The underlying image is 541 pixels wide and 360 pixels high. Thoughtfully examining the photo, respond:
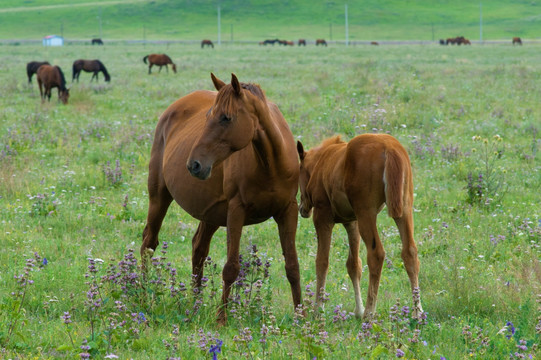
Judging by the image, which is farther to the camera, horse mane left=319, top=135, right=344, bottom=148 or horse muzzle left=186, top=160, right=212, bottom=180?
horse mane left=319, top=135, right=344, bottom=148

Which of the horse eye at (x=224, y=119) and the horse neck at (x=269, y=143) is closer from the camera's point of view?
the horse eye at (x=224, y=119)

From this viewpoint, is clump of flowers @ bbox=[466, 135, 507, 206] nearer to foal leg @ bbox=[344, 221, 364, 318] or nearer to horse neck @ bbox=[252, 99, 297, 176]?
foal leg @ bbox=[344, 221, 364, 318]

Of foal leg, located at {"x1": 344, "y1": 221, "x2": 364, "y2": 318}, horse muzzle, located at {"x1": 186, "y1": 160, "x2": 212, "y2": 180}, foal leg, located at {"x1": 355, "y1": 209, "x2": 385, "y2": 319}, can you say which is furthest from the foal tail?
horse muzzle, located at {"x1": 186, "y1": 160, "x2": 212, "y2": 180}

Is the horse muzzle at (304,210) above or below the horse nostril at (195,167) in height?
below

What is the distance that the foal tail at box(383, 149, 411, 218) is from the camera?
5055 millimetres

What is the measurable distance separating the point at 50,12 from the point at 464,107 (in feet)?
465

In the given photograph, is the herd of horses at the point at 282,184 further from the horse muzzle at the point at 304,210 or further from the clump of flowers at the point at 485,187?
the clump of flowers at the point at 485,187

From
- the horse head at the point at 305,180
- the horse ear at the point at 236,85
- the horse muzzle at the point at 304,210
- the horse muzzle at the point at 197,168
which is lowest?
the horse muzzle at the point at 304,210

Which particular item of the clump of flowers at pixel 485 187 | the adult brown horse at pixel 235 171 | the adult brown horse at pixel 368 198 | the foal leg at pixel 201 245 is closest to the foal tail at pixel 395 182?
the adult brown horse at pixel 368 198

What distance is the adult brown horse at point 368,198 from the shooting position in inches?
205

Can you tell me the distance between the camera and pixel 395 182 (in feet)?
16.8

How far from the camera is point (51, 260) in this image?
277 inches

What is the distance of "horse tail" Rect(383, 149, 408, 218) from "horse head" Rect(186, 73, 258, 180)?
121 cm

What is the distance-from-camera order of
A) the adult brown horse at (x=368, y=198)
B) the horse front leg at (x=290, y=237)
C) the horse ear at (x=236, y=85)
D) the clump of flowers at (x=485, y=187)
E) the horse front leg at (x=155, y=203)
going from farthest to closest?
the clump of flowers at (x=485, y=187) → the horse front leg at (x=155, y=203) → the horse front leg at (x=290, y=237) → the adult brown horse at (x=368, y=198) → the horse ear at (x=236, y=85)
